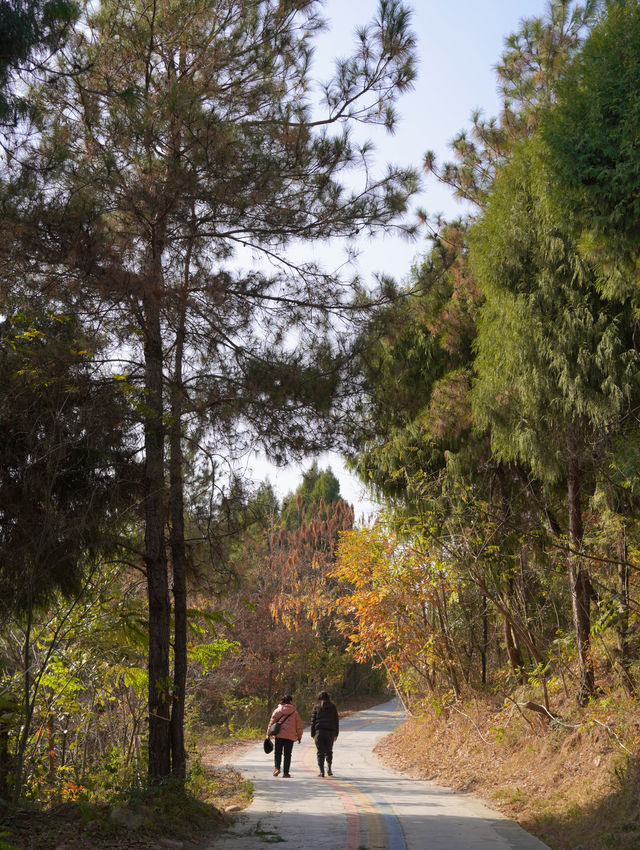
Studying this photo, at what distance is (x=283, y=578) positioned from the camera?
31.2 m

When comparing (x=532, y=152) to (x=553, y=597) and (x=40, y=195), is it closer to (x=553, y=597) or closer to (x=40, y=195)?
(x=40, y=195)

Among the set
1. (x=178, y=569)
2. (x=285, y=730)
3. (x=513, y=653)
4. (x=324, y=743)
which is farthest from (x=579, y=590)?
(x=178, y=569)

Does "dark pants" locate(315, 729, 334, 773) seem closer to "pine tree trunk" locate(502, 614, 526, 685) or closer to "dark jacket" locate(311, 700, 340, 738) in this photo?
"dark jacket" locate(311, 700, 340, 738)

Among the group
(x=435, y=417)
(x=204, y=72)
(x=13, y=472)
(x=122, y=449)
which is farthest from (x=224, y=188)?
(x=435, y=417)

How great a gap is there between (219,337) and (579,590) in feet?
22.6

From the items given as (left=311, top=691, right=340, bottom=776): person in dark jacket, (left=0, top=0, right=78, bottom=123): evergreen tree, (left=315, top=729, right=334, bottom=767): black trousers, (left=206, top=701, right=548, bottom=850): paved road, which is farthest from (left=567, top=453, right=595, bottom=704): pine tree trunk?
(left=0, top=0, right=78, bottom=123): evergreen tree

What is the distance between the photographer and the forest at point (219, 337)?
828cm

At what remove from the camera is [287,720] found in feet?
46.7

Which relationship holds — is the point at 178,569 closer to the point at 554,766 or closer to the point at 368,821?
the point at 368,821

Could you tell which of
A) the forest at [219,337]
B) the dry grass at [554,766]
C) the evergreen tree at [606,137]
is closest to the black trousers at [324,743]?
the dry grass at [554,766]

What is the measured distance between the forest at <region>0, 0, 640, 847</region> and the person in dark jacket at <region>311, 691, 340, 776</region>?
3566mm

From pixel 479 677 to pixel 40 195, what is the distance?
14639 mm

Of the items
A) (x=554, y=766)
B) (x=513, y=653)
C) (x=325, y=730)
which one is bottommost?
(x=554, y=766)

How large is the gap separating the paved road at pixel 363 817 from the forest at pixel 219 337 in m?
1.44
